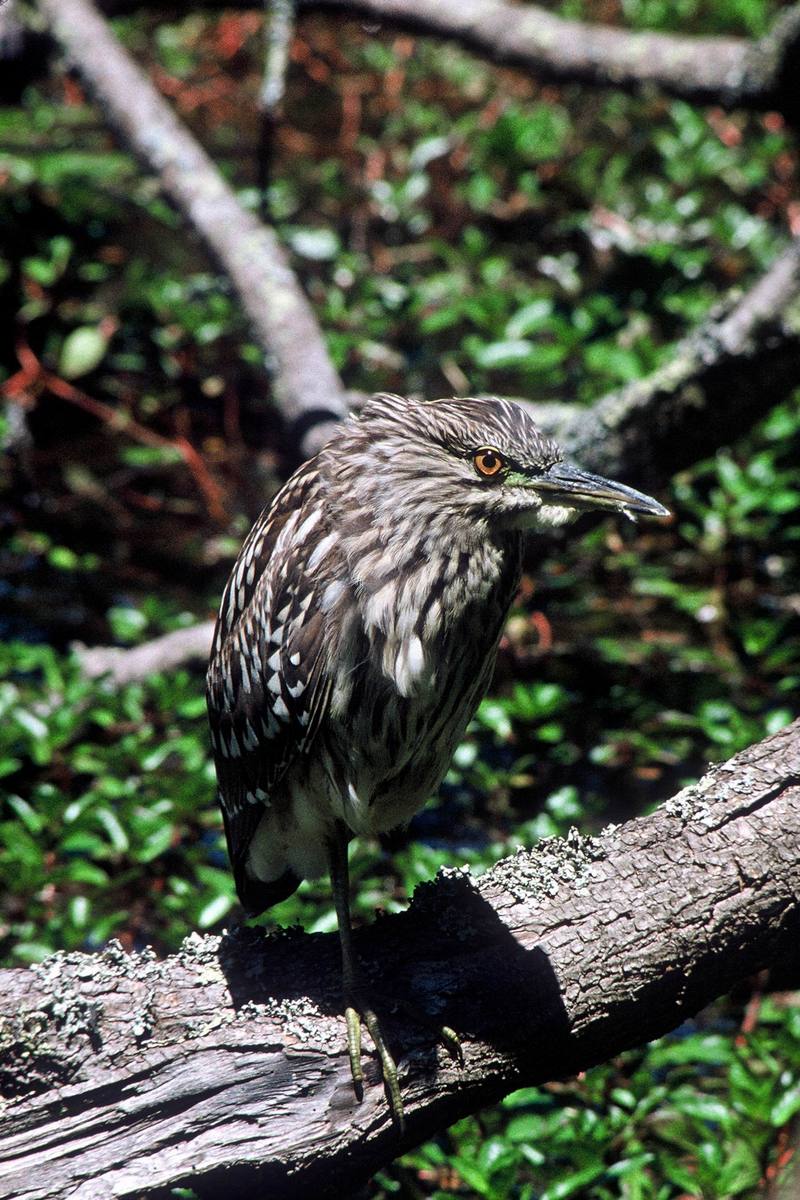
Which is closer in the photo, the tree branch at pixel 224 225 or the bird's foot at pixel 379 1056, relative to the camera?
the bird's foot at pixel 379 1056

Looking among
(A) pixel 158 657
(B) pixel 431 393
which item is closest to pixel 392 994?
(A) pixel 158 657

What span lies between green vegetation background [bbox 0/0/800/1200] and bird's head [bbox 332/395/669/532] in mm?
1078

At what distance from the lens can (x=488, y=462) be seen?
276 cm

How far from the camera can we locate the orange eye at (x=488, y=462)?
2750mm

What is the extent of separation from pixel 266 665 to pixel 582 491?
2.60 feet

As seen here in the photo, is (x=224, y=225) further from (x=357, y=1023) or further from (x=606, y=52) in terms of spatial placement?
(x=357, y=1023)

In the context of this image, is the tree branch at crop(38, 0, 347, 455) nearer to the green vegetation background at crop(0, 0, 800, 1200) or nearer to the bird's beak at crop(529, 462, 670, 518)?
the green vegetation background at crop(0, 0, 800, 1200)

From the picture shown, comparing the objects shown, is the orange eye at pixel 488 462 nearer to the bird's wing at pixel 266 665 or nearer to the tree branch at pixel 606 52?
the bird's wing at pixel 266 665

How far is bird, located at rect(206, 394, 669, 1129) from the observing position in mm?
2750

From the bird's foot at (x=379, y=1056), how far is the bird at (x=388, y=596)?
24mm

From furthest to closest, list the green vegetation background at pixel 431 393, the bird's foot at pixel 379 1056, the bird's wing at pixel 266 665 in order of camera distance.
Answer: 1. the green vegetation background at pixel 431 393
2. the bird's wing at pixel 266 665
3. the bird's foot at pixel 379 1056

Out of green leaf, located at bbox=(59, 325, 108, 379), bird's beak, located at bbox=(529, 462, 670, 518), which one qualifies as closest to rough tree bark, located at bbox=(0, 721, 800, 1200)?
bird's beak, located at bbox=(529, 462, 670, 518)

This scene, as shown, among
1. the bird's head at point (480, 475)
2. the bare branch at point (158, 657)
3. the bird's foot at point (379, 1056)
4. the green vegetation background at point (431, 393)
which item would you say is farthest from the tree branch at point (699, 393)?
the bird's foot at point (379, 1056)

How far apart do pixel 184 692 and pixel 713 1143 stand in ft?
6.90
